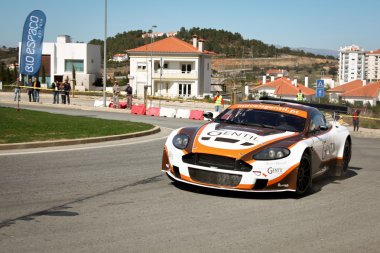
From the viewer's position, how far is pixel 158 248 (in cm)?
529

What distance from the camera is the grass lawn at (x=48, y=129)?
14556 mm

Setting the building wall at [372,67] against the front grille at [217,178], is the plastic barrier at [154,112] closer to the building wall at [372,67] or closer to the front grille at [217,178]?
the front grille at [217,178]

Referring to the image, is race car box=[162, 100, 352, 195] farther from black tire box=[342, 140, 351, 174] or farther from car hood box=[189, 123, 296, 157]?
black tire box=[342, 140, 351, 174]

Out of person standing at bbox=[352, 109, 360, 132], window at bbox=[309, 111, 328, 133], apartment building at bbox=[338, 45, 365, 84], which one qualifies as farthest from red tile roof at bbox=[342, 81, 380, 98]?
window at bbox=[309, 111, 328, 133]

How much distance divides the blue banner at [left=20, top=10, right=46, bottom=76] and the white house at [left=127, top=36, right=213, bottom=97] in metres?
54.9

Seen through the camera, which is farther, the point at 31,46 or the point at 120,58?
the point at 120,58

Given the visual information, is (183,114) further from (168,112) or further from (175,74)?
(175,74)

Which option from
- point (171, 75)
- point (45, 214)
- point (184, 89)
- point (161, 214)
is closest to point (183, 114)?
point (161, 214)

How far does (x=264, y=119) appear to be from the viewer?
9.40m

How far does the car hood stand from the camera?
7.94 metres

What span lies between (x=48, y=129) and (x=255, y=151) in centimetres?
981

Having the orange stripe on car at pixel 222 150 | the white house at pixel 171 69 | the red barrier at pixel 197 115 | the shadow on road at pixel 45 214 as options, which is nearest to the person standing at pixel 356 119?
the red barrier at pixel 197 115

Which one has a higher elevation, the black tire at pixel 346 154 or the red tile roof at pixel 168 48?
the red tile roof at pixel 168 48

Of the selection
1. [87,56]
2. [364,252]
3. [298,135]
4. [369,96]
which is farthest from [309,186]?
[369,96]
